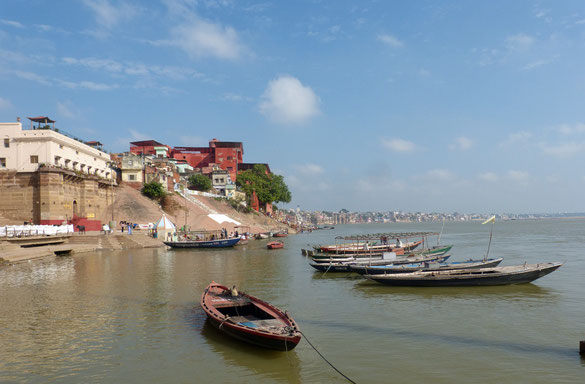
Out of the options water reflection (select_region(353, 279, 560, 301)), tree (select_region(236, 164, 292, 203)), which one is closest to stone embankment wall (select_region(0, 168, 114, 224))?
water reflection (select_region(353, 279, 560, 301))

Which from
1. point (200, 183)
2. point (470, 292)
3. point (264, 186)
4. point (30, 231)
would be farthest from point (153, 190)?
point (470, 292)

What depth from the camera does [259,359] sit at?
1227 cm

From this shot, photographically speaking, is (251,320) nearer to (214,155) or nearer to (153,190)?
(153,190)

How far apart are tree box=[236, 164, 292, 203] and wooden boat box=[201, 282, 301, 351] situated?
93.8 metres

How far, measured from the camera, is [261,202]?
12062cm

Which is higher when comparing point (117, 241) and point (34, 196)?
point (34, 196)

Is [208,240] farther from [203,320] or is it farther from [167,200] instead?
[203,320]

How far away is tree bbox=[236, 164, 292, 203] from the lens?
113 m

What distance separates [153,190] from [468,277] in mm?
61663

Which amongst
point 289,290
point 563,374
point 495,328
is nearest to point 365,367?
point 563,374

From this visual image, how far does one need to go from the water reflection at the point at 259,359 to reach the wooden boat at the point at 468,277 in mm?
11957

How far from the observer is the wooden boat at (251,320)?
39.6 feet

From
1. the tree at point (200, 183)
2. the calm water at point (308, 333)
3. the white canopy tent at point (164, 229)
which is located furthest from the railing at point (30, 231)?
the tree at point (200, 183)

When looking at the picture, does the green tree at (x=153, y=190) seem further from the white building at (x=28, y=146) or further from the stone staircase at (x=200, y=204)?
the white building at (x=28, y=146)
